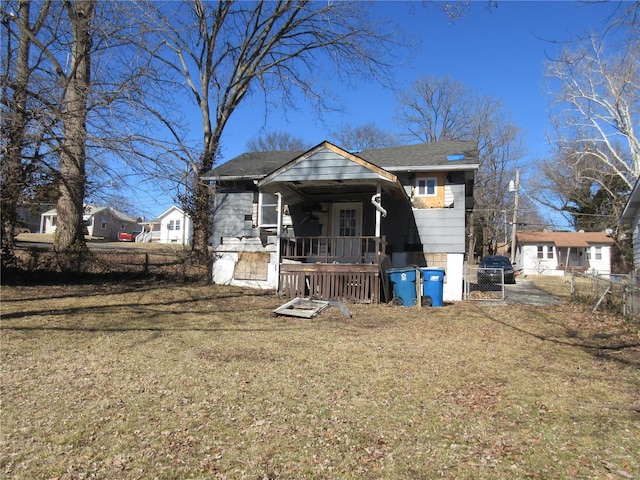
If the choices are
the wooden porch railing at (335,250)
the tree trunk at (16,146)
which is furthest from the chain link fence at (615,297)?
the tree trunk at (16,146)

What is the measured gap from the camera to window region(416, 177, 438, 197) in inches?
523

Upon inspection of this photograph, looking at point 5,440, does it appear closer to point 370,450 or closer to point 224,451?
point 224,451

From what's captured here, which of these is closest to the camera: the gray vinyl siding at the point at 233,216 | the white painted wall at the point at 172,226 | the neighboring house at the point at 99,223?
the gray vinyl siding at the point at 233,216

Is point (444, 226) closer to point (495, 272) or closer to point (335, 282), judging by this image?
point (335, 282)

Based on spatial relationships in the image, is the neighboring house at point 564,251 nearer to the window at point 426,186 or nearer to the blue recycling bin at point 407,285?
the window at point 426,186

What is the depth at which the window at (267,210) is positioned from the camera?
13484 millimetres

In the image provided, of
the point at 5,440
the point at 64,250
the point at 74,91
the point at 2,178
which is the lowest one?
the point at 5,440

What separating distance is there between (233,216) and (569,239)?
3397 centimetres

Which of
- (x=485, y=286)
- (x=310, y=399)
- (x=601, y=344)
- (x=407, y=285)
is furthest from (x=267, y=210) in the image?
(x=485, y=286)

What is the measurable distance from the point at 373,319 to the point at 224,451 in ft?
19.8

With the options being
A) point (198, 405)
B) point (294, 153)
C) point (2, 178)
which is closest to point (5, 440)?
point (198, 405)

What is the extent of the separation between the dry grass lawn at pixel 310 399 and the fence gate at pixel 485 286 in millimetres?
4690

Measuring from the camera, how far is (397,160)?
45.3ft

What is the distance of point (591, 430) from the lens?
3779mm
